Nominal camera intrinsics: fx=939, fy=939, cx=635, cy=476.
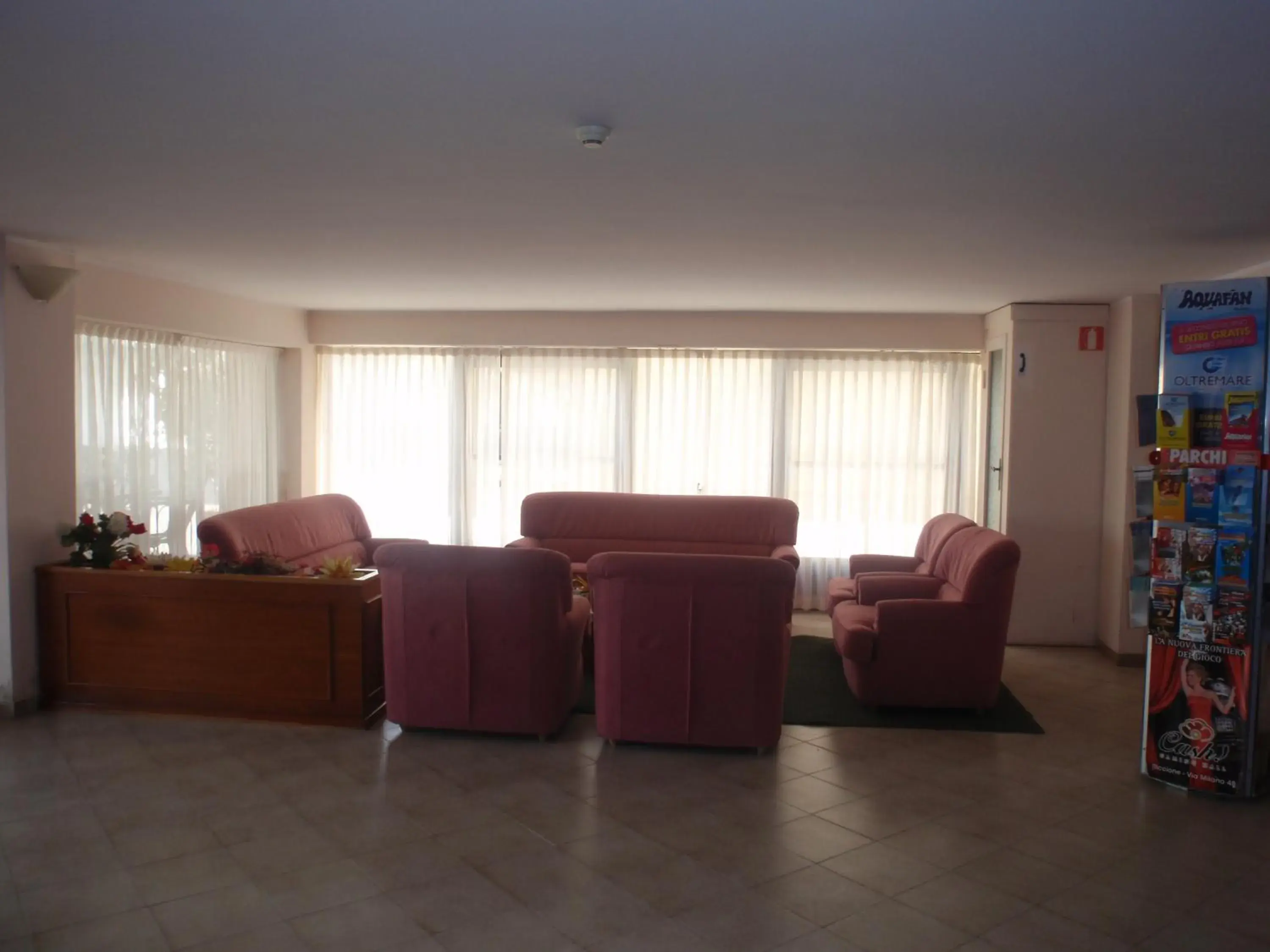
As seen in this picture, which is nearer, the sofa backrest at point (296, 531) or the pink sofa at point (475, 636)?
the pink sofa at point (475, 636)

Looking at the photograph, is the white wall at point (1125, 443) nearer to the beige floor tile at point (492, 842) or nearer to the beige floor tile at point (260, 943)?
the beige floor tile at point (492, 842)

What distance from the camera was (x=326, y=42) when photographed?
2158 millimetres

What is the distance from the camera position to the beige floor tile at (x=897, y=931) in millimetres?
2949

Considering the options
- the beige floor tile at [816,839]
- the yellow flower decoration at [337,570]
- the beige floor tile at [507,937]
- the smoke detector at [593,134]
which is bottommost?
the beige floor tile at [507,937]

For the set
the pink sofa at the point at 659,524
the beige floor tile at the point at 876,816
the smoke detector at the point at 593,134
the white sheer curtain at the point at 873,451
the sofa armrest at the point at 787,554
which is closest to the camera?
the smoke detector at the point at 593,134

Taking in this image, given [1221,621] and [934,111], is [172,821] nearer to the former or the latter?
[934,111]

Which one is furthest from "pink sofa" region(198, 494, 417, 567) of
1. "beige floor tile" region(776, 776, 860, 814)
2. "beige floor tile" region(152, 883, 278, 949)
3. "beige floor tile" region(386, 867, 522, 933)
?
"beige floor tile" region(776, 776, 860, 814)

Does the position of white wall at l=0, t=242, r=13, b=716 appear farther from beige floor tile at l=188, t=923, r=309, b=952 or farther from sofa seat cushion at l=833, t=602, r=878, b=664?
sofa seat cushion at l=833, t=602, r=878, b=664

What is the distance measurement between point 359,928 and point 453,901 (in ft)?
1.06

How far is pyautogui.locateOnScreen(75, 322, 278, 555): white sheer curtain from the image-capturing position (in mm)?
5738

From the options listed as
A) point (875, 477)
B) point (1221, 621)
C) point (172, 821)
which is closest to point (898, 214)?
point (1221, 621)

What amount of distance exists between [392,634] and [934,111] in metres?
3.51

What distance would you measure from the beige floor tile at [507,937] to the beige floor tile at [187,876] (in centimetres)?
87

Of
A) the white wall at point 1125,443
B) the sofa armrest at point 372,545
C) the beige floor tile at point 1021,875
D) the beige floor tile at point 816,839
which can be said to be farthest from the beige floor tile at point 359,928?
the white wall at point 1125,443
